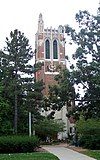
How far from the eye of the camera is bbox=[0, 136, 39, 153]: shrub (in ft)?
84.0

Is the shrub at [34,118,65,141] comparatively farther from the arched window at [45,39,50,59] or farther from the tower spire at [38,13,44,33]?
the tower spire at [38,13,44,33]

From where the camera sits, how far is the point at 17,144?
25.7 m

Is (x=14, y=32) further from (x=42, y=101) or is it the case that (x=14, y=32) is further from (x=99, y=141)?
(x=99, y=141)

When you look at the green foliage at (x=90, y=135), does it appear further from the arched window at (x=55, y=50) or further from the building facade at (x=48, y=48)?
the arched window at (x=55, y=50)

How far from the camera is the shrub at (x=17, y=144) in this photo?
84.0ft

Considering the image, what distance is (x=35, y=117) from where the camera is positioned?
38656 millimetres

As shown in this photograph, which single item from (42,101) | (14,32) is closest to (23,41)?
(14,32)

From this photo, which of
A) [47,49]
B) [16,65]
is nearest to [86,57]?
[16,65]

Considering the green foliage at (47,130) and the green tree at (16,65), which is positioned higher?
the green tree at (16,65)

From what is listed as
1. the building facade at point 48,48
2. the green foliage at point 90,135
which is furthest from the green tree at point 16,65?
the building facade at point 48,48

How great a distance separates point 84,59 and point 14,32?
8.35m

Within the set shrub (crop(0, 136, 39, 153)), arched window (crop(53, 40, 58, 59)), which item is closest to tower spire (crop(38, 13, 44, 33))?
arched window (crop(53, 40, 58, 59))

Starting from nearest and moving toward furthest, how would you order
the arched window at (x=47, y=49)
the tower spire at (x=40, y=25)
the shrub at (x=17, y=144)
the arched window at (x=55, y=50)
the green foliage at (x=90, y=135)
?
the shrub at (x=17, y=144) → the green foliage at (x=90, y=135) → the arched window at (x=47, y=49) → the arched window at (x=55, y=50) → the tower spire at (x=40, y=25)

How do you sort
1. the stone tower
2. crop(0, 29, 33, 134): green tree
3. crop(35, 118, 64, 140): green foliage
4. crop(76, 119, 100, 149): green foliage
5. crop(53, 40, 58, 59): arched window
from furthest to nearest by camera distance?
A: crop(53, 40, 58, 59): arched window, the stone tower, crop(35, 118, 64, 140): green foliage, crop(0, 29, 33, 134): green tree, crop(76, 119, 100, 149): green foliage
